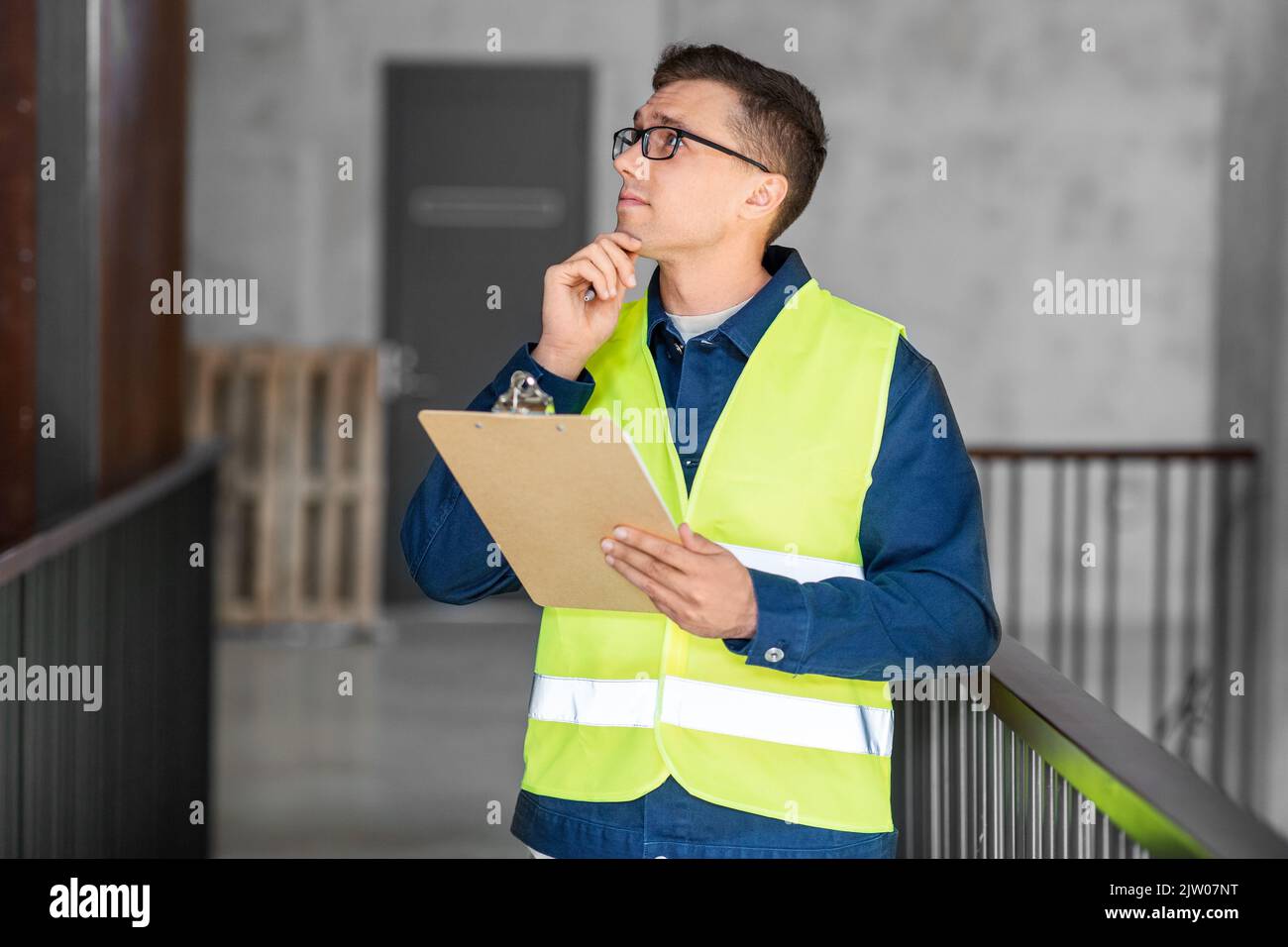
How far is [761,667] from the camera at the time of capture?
68.2 inches

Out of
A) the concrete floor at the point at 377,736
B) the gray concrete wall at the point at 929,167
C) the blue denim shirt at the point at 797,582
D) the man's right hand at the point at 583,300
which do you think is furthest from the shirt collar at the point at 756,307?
the gray concrete wall at the point at 929,167

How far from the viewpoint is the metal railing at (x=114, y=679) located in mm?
2326

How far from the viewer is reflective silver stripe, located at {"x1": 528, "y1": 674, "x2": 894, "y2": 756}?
1.75m

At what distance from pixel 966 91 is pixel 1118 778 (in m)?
7.10

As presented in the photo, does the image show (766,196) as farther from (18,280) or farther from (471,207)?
(471,207)

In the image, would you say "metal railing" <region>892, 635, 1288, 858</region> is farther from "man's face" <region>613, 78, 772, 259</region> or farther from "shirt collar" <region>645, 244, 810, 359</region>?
"man's face" <region>613, 78, 772, 259</region>

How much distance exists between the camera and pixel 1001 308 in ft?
26.4

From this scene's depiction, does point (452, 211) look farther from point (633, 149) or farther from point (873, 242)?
point (633, 149)

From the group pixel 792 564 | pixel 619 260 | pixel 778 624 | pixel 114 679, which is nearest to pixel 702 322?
pixel 619 260

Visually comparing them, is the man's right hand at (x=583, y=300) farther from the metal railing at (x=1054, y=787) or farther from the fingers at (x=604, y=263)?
the metal railing at (x=1054, y=787)

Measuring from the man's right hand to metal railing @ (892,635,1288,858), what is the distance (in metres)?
0.64

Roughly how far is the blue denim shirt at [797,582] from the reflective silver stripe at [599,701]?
0.09 metres
